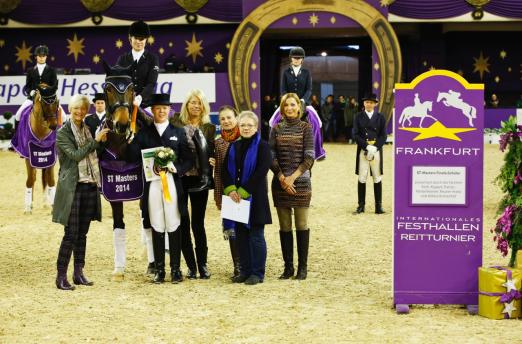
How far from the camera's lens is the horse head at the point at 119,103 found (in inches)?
285

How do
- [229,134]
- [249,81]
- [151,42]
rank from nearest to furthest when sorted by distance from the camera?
[229,134] → [249,81] → [151,42]

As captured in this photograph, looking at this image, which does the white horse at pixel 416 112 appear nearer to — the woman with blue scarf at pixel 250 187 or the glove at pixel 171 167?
the woman with blue scarf at pixel 250 187

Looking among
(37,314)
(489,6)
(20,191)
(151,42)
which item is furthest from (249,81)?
(37,314)

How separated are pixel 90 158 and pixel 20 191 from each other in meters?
7.96

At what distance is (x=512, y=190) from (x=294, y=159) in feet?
6.42

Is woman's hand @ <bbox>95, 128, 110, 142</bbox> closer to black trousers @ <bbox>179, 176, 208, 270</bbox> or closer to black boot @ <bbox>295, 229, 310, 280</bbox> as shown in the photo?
black trousers @ <bbox>179, 176, 208, 270</bbox>

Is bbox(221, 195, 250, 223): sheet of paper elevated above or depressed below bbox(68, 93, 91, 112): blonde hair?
below

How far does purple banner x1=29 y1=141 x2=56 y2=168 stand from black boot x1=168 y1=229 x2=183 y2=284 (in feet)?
16.2

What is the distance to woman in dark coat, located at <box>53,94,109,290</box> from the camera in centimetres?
730

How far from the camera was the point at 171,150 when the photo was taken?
291 inches

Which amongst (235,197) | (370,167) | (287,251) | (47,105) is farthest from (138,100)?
(370,167)

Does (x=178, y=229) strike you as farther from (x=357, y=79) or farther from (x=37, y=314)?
(x=357, y=79)

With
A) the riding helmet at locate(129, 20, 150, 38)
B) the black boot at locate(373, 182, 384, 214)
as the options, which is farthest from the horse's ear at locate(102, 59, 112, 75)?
the black boot at locate(373, 182, 384, 214)

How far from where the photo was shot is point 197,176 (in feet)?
25.5
